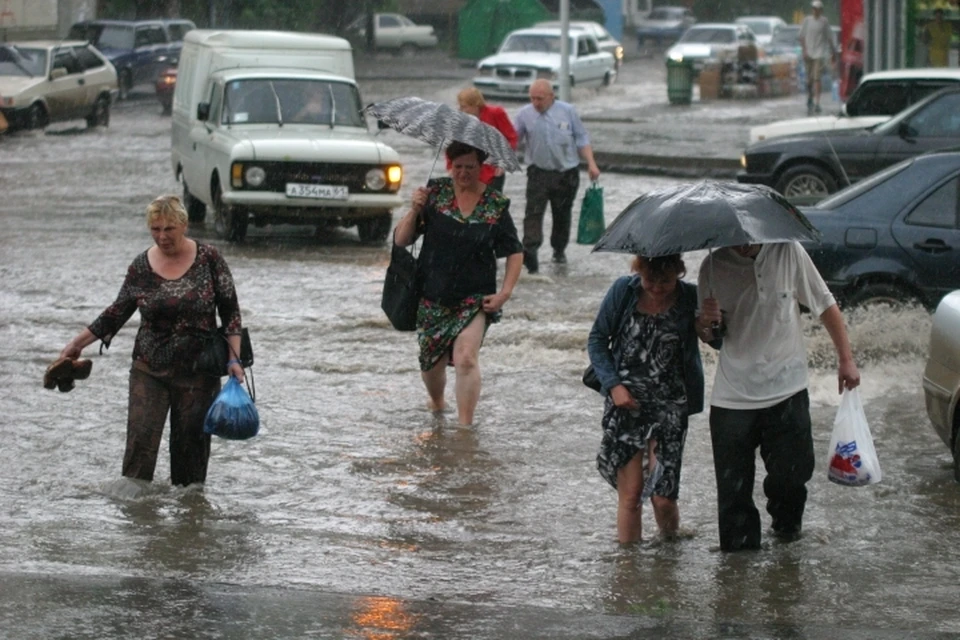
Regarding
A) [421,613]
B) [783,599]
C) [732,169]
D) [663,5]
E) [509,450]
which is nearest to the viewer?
[421,613]

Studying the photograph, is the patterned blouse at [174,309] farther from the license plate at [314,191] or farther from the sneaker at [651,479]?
the license plate at [314,191]

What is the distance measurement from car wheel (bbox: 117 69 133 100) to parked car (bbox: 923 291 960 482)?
34381mm

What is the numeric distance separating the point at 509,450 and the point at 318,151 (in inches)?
318

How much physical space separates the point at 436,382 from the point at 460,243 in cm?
110

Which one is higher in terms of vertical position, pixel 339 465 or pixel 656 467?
pixel 656 467

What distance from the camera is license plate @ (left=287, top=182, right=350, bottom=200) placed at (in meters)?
16.5

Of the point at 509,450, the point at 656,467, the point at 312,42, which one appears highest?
the point at 312,42

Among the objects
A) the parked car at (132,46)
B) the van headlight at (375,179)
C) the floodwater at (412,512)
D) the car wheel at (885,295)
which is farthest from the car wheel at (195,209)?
the parked car at (132,46)

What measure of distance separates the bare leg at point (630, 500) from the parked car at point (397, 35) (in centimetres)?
5352

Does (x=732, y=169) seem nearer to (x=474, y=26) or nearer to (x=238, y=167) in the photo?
(x=238, y=167)

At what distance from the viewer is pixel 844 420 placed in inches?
257

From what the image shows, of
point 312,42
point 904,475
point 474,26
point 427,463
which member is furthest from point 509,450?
point 474,26

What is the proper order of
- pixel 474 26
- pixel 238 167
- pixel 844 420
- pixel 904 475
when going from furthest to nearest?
1. pixel 474 26
2. pixel 238 167
3. pixel 904 475
4. pixel 844 420

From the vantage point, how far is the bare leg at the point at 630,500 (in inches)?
260
